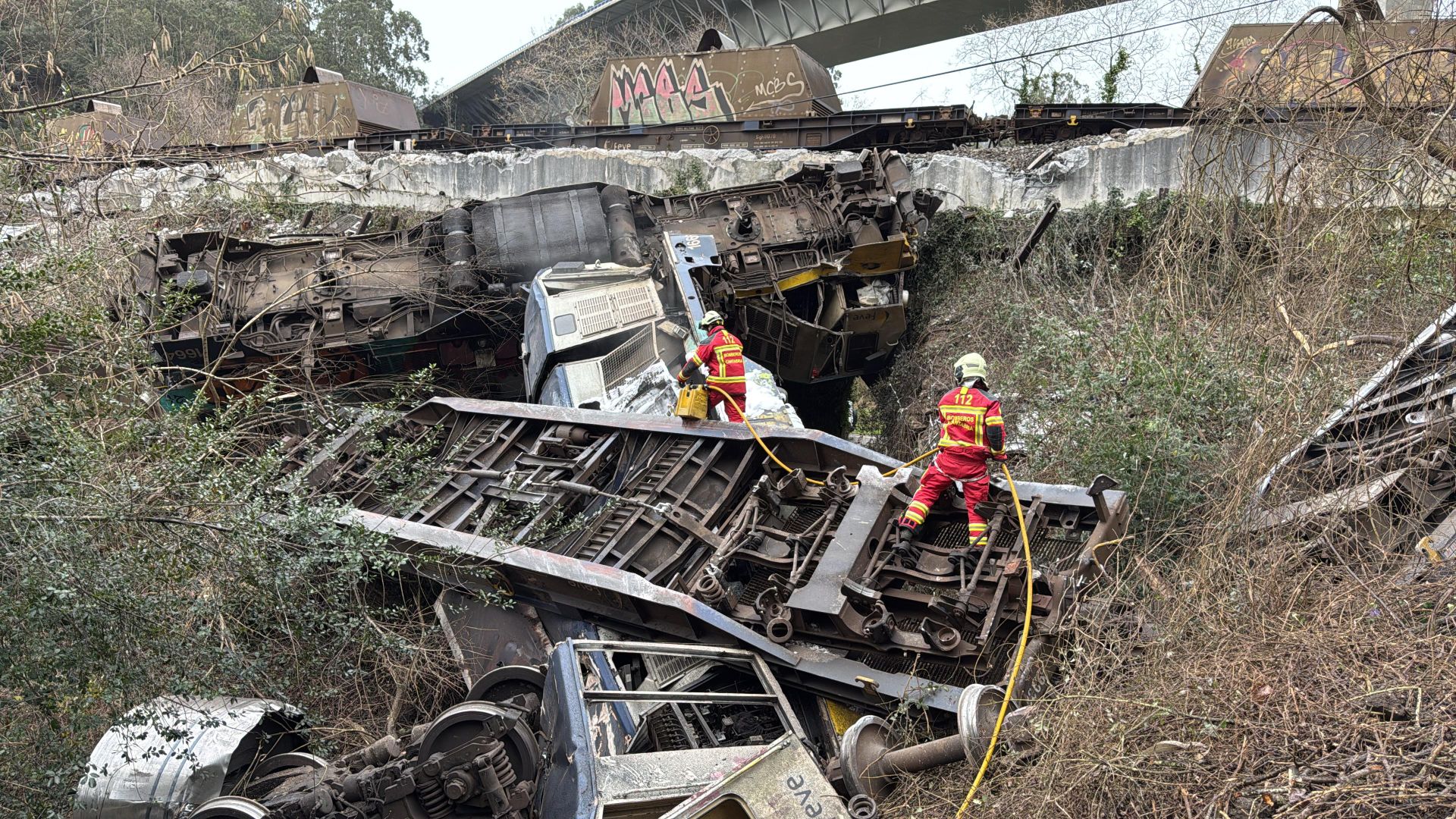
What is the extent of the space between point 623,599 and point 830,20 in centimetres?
2323

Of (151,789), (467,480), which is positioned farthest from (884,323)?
(151,789)

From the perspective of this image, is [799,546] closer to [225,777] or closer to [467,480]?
[467,480]

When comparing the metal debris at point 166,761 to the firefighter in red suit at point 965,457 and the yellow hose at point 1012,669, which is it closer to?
the yellow hose at point 1012,669

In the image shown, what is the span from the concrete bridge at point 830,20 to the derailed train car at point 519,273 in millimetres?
15303

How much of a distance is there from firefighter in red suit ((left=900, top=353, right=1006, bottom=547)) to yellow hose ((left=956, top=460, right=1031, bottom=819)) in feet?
0.44

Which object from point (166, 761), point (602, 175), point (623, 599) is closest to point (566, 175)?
point (602, 175)

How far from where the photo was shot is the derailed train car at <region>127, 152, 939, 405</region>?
952cm

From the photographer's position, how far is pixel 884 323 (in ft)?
32.7

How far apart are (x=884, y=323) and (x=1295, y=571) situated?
6.02 m

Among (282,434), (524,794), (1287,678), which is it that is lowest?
(524,794)

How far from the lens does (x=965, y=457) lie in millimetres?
5426

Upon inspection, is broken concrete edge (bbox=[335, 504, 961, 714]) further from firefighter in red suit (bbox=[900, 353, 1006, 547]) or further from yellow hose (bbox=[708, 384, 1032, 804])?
firefighter in red suit (bbox=[900, 353, 1006, 547])

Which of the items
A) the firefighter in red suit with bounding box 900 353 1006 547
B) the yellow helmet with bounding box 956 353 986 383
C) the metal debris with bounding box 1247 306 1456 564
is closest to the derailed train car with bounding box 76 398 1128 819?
the firefighter in red suit with bounding box 900 353 1006 547

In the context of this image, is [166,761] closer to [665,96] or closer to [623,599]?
[623,599]
